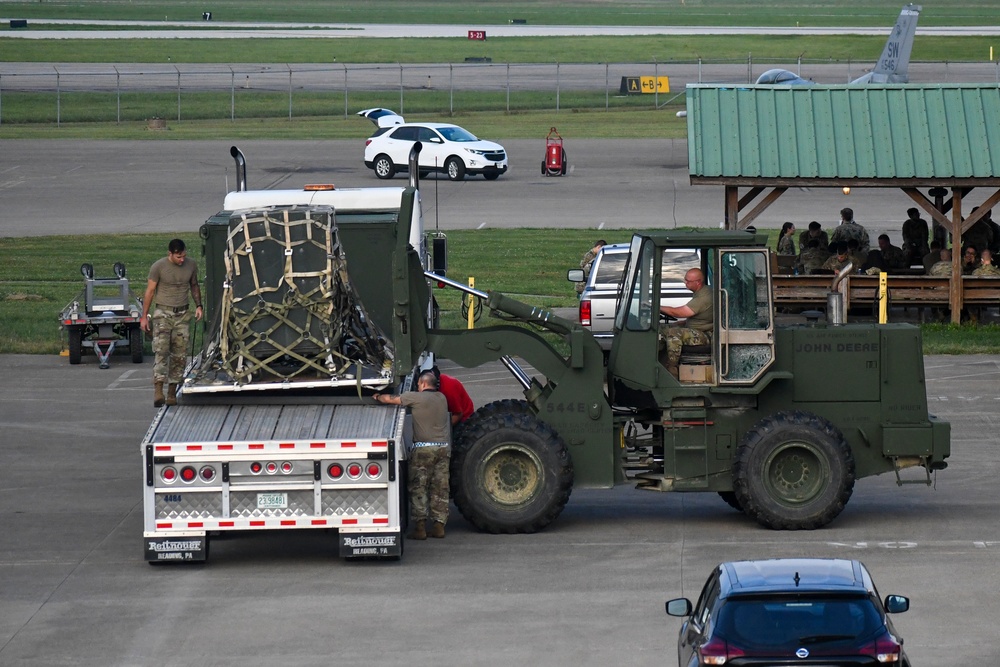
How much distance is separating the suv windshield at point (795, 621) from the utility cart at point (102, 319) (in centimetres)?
1583

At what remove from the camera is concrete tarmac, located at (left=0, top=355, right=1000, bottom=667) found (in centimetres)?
1075

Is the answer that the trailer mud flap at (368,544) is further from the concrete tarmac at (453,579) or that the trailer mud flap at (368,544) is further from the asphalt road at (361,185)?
the asphalt road at (361,185)

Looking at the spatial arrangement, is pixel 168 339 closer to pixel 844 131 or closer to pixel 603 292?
pixel 603 292

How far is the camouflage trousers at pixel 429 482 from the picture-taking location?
13.5 m

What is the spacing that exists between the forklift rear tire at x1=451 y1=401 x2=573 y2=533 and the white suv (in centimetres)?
3173

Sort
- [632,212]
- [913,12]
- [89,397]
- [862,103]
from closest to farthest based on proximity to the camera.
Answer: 1. [89,397]
2. [862,103]
3. [632,212]
4. [913,12]

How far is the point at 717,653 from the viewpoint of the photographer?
7.93 m

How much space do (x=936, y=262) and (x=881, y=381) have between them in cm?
1324

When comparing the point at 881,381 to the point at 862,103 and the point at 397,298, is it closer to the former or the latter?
the point at 397,298

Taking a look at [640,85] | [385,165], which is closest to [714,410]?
[385,165]

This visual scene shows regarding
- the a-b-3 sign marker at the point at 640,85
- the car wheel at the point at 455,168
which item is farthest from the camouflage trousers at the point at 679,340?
the a-b-3 sign marker at the point at 640,85

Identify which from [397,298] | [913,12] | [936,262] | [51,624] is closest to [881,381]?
[397,298]

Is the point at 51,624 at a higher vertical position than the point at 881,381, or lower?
lower

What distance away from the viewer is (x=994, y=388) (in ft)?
69.2
